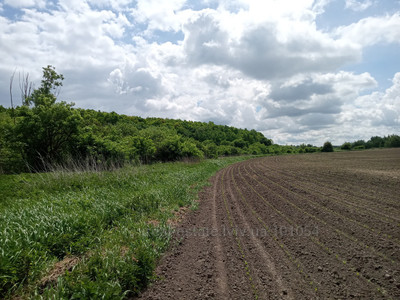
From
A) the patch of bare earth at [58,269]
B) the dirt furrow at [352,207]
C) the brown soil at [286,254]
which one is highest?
the patch of bare earth at [58,269]

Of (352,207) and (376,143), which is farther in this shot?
(376,143)

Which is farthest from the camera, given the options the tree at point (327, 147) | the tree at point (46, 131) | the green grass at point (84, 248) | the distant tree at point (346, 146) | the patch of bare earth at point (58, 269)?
the distant tree at point (346, 146)

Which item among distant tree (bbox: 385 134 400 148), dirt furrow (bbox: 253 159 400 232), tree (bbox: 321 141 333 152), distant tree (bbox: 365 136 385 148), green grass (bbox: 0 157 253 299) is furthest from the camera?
distant tree (bbox: 365 136 385 148)

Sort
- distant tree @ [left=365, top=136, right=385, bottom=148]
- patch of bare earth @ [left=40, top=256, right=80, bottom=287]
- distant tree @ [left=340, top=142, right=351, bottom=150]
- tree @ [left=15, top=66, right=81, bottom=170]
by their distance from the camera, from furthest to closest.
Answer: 1. distant tree @ [left=340, top=142, right=351, bottom=150]
2. distant tree @ [left=365, top=136, right=385, bottom=148]
3. tree @ [left=15, top=66, right=81, bottom=170]
4. patch of bare earth @ [left=40, top=256, right=80, bottom=287]

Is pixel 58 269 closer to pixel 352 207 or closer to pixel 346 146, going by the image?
pixel 352 207

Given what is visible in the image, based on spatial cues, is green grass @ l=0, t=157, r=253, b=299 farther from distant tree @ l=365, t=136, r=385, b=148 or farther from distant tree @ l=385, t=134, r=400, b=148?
distant tree @ l=365, t=136, r=385, b=148

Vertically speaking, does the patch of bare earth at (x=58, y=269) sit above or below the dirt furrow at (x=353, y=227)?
above

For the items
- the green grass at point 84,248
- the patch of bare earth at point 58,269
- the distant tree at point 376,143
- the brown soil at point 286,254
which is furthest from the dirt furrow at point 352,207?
the distant tree at point 376,143

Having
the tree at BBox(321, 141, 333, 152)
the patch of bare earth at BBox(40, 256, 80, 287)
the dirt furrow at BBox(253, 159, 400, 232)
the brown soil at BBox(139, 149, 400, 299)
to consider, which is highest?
the tree at BBox(321, 141, 333, 152)

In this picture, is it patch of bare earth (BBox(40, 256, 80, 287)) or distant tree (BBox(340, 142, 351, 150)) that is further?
distant tree (BBox(340, 142, 351, 150))

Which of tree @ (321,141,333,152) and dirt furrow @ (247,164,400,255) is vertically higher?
tree @ (321,141,333,152)

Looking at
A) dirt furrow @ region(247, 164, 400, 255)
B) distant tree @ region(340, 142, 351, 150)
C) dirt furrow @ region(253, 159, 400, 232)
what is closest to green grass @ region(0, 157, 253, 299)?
dirt furrow @ region(247, 164, 400, 255)

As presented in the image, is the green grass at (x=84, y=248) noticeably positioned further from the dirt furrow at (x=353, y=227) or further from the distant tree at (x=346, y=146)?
the distant tree at (x=346, y=146)

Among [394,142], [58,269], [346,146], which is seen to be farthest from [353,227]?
[346,146]
